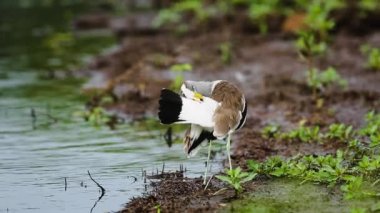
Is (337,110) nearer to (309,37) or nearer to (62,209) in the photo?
(309,37)

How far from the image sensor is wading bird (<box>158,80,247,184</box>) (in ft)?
17.9

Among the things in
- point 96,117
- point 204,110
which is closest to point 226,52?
point 96,117

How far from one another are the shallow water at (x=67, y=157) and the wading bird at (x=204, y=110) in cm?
65

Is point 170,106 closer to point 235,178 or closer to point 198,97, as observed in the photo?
point 198,97

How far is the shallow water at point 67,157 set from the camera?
593cm

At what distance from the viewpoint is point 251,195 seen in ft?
18.3

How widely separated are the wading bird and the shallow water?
651 mm

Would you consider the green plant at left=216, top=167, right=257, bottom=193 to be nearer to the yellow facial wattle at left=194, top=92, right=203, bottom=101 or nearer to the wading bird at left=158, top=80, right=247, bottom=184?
the wading bird at left=158, top=80, right=247, bottom=184

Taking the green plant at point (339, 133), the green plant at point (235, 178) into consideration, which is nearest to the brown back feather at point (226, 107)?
the green plant at point (235, 178)

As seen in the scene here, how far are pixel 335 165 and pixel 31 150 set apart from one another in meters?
3.05

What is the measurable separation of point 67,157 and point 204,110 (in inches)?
84.9

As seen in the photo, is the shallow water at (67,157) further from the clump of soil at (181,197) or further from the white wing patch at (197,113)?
the white wing patch at (197,113)

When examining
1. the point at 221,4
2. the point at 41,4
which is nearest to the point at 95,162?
the point at 221,4

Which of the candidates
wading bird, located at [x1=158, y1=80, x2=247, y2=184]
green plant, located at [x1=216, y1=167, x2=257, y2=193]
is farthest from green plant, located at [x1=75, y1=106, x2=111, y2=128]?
green plant, located at [x1=216, y1=167, x2=257, y2=193]
